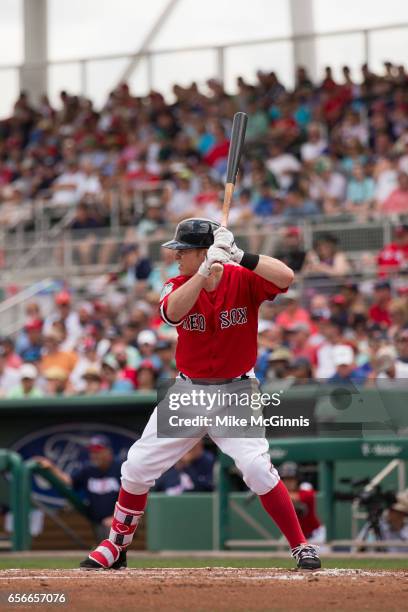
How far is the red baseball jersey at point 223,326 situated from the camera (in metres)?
6.42

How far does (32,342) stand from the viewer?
583 inches

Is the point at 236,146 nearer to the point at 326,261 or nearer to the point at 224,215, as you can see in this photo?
the point at 224,215

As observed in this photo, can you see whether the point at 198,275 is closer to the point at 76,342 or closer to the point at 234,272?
the point at 234,272

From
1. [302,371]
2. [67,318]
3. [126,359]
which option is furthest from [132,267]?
[302,371]

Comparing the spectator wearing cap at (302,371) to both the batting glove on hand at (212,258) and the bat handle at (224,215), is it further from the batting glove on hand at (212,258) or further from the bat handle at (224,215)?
the batting glove on hand at (212,258)

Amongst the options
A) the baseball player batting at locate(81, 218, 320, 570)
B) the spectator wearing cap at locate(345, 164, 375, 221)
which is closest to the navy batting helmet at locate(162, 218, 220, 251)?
the baseball player batting at locate(81, 218, 320, 570)

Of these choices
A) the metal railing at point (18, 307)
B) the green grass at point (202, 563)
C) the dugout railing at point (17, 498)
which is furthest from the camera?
the metal railing at point (18, 307)

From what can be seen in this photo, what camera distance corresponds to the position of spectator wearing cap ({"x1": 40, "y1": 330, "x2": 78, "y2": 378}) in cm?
1394

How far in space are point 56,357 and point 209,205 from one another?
Result: 10.3 feet

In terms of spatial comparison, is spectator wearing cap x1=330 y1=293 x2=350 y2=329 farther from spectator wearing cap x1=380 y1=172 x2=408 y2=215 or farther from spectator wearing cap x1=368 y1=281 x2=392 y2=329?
spectator wearing cap x1=380 y1=172 x2=408 y2=215

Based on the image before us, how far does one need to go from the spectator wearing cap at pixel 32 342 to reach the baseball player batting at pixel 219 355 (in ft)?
26.1

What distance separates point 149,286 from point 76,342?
1068 millimetres

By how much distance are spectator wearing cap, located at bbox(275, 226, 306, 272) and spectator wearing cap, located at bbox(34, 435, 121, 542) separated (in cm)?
314

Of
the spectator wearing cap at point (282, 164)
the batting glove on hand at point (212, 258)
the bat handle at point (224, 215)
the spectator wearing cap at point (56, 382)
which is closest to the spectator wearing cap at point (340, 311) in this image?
the spectator wearing cap at point (56, 382)
